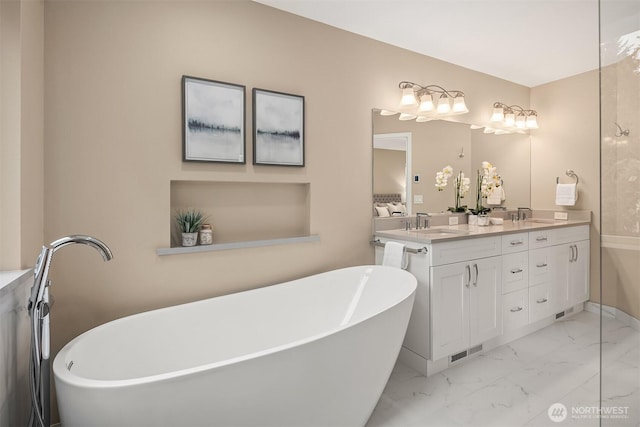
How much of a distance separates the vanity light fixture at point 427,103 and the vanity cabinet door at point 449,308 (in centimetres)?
141

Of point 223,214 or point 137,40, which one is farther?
point 223,214

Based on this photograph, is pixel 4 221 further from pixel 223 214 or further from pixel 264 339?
pixel 264 339

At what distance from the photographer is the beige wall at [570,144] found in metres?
3.60

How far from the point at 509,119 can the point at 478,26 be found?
152 centimetres

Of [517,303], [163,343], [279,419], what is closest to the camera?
[279,419]

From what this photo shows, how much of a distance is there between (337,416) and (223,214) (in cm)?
137

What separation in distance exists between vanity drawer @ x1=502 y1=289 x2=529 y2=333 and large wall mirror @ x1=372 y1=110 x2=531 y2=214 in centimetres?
96

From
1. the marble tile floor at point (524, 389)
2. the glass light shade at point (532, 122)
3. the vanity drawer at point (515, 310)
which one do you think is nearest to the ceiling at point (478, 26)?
the glass light shade at point (532, 122)

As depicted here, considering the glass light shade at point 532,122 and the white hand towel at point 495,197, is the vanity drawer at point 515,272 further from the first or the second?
the glass light shade at point 532,122

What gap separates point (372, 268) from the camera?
2439 millimetres

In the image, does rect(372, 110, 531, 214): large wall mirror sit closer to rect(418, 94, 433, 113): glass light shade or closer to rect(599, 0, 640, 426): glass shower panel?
rect(418, 94, 433, 113): glass light shade

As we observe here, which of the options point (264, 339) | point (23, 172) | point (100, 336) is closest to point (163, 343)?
point (100, 336)

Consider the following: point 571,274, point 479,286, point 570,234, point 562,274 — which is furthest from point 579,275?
point 479,286

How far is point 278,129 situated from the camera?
237 centimetres
